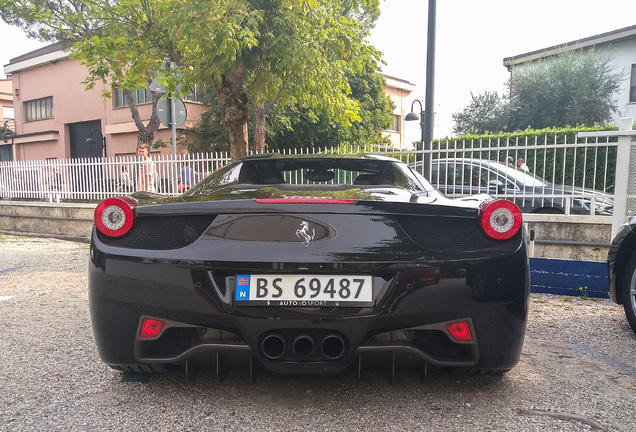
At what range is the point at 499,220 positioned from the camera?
2.18 m

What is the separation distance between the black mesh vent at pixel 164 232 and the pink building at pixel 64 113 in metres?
20.8

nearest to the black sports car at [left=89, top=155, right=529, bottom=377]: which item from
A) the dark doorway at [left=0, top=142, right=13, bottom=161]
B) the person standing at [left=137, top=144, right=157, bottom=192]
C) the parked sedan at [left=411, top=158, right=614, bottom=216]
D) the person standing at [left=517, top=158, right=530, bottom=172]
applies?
the parked sedan at [left=411, top=158, right=614, bottom=216]

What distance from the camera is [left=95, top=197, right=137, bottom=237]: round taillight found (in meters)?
2.20

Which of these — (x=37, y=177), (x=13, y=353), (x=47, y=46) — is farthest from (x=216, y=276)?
(x=47, y=46)

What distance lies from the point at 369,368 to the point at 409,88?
34496mm

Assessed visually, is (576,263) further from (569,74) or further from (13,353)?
(569,74)

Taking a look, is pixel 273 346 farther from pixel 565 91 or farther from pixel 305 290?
pixel 565 91

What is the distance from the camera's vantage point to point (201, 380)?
257 cm

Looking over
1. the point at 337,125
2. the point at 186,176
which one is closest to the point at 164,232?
the point at 186,176

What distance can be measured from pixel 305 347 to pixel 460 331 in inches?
26.1

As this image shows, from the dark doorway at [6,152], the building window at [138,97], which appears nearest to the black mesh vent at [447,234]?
the building window at [138,97]

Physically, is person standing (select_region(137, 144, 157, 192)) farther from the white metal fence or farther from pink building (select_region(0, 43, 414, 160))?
pink building (select_region(0, 43, 414, 160))

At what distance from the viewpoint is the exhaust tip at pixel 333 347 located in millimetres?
2021

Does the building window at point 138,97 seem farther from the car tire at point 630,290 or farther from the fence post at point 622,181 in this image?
the car tire at point 630,290
